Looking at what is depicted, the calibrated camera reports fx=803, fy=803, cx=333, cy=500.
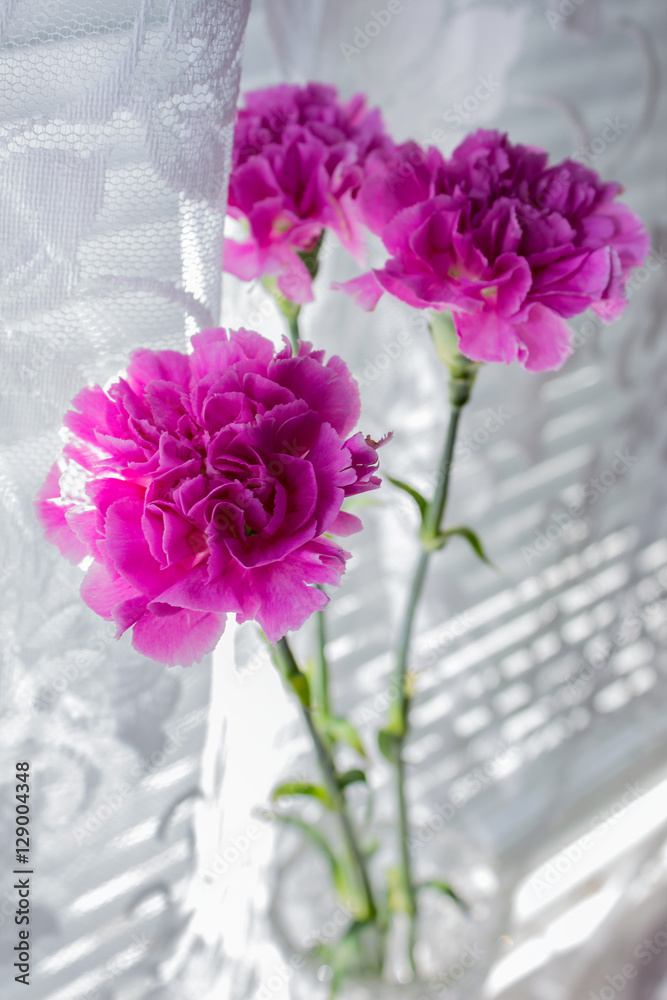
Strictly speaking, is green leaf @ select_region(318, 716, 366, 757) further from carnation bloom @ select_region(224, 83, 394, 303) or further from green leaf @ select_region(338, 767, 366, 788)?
carnation bloom @ select_region(224, 83, 394, 303)

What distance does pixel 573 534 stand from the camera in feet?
2.71

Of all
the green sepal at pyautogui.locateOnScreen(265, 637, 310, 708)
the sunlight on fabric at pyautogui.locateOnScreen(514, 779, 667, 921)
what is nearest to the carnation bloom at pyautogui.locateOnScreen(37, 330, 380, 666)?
the green sepal at pyautogui.locateOnScreen(265, 637, 310, 708)

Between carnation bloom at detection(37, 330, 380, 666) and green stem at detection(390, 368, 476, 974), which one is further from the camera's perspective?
green stem at detection(390, 368, 476, 974)

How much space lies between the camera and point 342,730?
1.54 feet

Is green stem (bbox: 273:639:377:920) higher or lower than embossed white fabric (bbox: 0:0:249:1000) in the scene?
lower

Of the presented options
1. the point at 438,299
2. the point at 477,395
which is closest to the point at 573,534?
the point at 477,395

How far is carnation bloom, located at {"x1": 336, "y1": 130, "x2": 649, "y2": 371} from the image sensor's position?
32cm

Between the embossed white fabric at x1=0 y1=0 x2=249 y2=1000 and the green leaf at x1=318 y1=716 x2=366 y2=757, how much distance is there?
75 millimetres

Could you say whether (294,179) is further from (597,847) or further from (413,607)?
(597,847)

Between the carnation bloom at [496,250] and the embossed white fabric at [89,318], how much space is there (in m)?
0.08

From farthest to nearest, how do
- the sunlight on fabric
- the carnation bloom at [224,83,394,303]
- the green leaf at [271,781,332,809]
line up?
the sunlight on fabric < the green leaf at [271,781,332,809] < the carnation bloom at [224,83,394,303]

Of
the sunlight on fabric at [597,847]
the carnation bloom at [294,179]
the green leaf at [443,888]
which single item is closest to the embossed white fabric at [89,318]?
the carnation bloom at [294,179]

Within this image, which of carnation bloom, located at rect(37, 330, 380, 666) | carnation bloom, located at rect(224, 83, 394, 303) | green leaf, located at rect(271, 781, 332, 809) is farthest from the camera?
green leaf, located at rect(271, 781, 332, 809)

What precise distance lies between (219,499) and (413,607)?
21 centimetres
